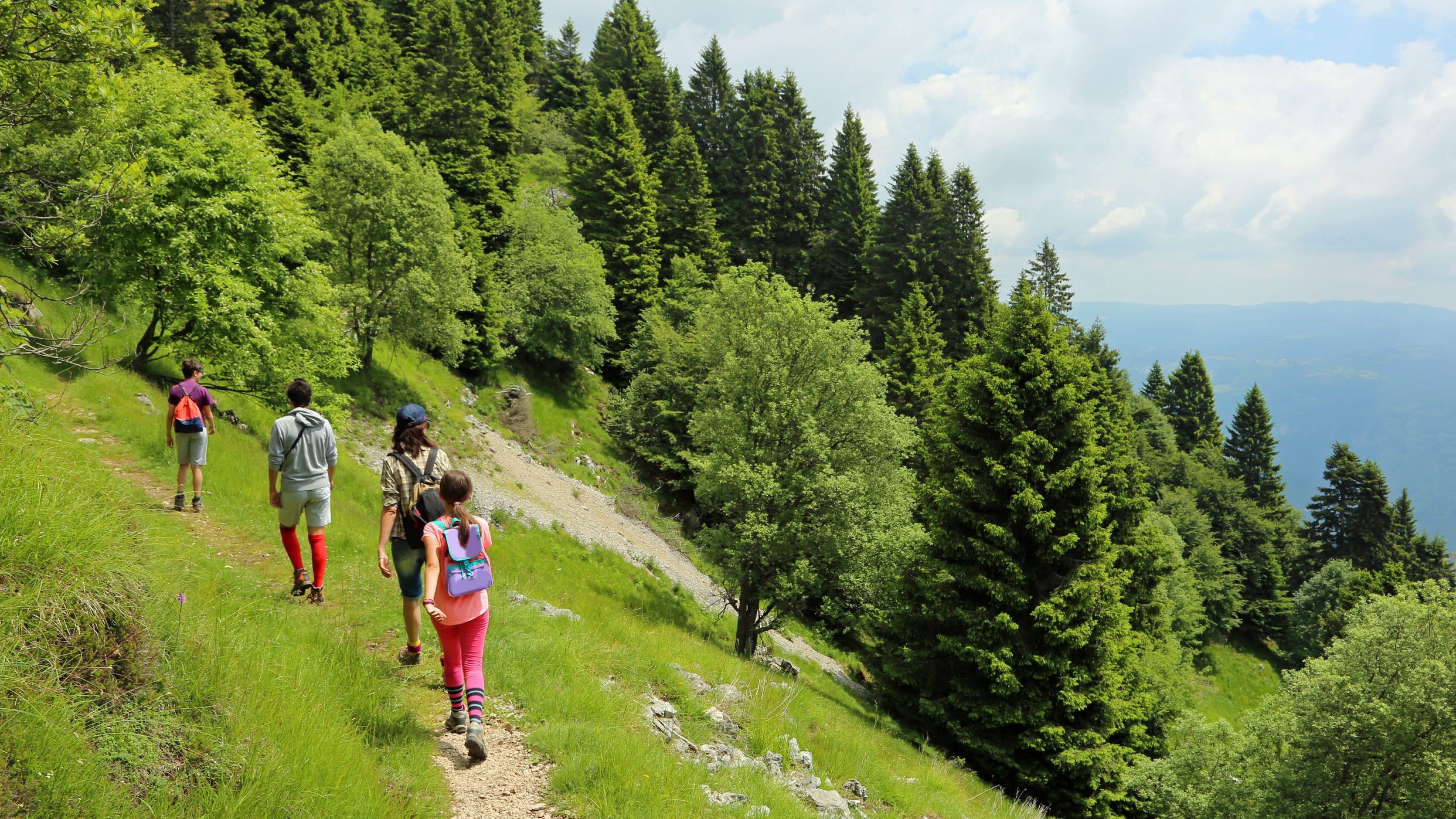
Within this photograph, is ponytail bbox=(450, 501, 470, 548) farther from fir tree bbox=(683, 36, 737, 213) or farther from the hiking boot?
fir tree bbox=(683, 36, 737, 213)

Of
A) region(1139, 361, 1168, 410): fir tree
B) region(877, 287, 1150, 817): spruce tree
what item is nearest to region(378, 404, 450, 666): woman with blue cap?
region(877, 287, 1150, 817): spruce tree

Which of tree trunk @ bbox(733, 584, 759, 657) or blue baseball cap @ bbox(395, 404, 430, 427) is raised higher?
blue baseball cap @ bbox(395, 404, 430, 427)

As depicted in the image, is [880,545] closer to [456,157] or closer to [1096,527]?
[1096,527]

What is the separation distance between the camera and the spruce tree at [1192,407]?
65.2 metres

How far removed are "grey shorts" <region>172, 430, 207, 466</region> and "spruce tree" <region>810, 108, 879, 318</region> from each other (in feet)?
148

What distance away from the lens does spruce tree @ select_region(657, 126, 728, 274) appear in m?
Answer: 49.2

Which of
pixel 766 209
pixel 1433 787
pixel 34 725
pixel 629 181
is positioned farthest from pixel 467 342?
pixel 1433 787

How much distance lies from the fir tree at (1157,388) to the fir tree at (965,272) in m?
32.3

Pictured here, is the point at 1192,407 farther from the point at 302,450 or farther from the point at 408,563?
the point at 302,450

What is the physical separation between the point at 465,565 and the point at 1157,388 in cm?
7962

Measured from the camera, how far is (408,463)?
618 centimetres

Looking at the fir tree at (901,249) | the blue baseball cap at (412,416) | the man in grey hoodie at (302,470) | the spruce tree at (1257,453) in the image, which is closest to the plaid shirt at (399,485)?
the blue baseball cap at (412,416)

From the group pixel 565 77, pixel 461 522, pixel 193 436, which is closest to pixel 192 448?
pixel 193 436

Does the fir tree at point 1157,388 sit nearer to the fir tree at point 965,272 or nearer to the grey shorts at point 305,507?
the fir tree at point 965,272
